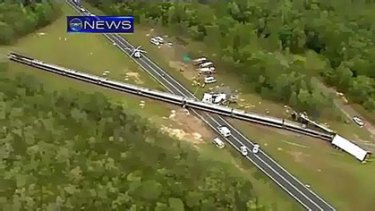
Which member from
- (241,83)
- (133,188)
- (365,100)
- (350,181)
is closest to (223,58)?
(241,83)

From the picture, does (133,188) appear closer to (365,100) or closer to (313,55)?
(365,100)

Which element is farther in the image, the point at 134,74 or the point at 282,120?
the point at 134,74

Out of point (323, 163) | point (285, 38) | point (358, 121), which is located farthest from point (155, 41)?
point (323, 163)

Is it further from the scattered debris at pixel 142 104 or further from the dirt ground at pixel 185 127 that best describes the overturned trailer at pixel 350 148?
the scattered debris at pixel 142 104

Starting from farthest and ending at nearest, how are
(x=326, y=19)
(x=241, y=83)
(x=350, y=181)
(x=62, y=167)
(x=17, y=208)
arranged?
(x=326, y=19) → (x=241, y=83) → (x=350, y=181) → (x=62, y=167) → (x=17, y=208)

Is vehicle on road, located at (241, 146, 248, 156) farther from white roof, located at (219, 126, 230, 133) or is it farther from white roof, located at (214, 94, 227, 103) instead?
white roof, located at (214, 94, 227, 103)

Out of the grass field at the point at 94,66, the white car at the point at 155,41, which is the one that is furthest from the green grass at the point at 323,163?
the white car at the point at 155,41

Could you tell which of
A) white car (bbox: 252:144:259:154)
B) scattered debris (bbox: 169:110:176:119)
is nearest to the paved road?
white car (bbox: 252:144:259:154)
